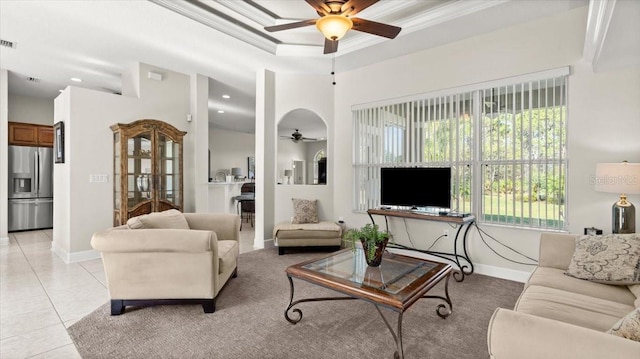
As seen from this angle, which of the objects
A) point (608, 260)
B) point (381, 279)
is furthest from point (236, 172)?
point (608, 260)

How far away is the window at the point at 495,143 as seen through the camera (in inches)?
132

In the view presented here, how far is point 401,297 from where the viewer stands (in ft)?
6.38

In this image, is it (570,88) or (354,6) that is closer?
(354,6)

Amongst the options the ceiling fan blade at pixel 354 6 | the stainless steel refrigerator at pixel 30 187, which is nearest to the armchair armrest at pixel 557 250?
the ceiling fan blade at pixel 354 6

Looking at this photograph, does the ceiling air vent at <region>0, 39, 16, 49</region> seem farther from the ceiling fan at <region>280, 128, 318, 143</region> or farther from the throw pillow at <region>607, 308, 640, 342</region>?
the throw pillow at <region>607, 308, 640, 342</region>

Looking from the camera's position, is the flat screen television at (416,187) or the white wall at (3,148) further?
the white wall at (3,148)

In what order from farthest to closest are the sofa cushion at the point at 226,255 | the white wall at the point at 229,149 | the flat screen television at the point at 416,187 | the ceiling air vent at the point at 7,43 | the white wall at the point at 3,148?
the white wall at the point at 229,149 < the white wall at the point at 3,148 < the ceiling air vent at the point at 7,43 < the flat screen television at the point at 416,187 < the sofa cushion at the point at 226,255

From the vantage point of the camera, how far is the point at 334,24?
2568 millimetres

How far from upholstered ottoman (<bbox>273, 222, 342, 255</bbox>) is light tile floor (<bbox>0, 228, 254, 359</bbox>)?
76 cm

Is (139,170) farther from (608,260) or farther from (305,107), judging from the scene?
(608,260)

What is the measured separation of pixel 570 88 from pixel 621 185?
1.16m

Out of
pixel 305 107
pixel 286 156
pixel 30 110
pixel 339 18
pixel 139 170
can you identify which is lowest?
pixel 139 170

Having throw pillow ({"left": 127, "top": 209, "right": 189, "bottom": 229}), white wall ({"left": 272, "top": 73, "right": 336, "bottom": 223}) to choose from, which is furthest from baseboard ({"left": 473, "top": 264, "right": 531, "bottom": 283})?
throw pillow ({"left": 127, "top": 209, "right": 189, "bottom": 229})

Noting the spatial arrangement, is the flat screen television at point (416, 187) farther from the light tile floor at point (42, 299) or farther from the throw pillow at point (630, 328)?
the throw pillow at point (630, 328)
